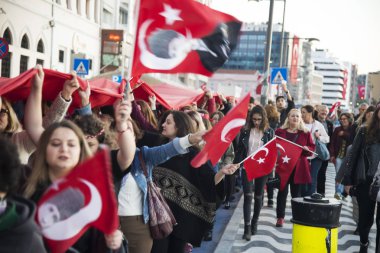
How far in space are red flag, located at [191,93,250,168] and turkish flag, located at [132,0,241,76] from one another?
1.34 ft

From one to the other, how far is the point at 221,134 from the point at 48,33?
86.1ft

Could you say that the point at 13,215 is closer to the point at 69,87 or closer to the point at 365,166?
the point at 69,87

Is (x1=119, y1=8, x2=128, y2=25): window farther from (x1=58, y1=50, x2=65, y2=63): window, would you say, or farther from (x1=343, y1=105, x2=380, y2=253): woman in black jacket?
(x1=343, y1=105, x2=380, y2=253): woman in black jacket

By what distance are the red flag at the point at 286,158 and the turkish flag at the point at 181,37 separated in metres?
4.42

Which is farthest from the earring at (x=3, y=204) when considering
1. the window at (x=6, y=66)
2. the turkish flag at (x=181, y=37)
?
the window at (x=6, y=66)

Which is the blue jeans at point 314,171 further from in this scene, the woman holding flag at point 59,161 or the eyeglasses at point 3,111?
the woman holding flag at point 59,161

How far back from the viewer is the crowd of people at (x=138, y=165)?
8.24 feet

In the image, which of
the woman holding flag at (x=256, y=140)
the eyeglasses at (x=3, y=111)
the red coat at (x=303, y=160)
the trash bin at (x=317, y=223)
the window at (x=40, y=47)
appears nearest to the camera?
the eyeglasses at (x=3, y=111)

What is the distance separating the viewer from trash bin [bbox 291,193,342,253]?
19.7 ft

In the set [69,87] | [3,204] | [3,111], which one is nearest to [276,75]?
[69,87]

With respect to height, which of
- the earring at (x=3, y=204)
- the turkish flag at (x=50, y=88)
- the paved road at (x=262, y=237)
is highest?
the turkish flag at (x=50, y=88)

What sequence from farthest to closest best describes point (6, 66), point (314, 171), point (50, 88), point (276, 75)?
point (6, 66) → point (276, 75) → point (314, 171) → point (50, 88)

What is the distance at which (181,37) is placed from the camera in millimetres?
4246

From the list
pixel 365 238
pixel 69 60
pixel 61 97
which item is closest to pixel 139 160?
pixel 61 97
